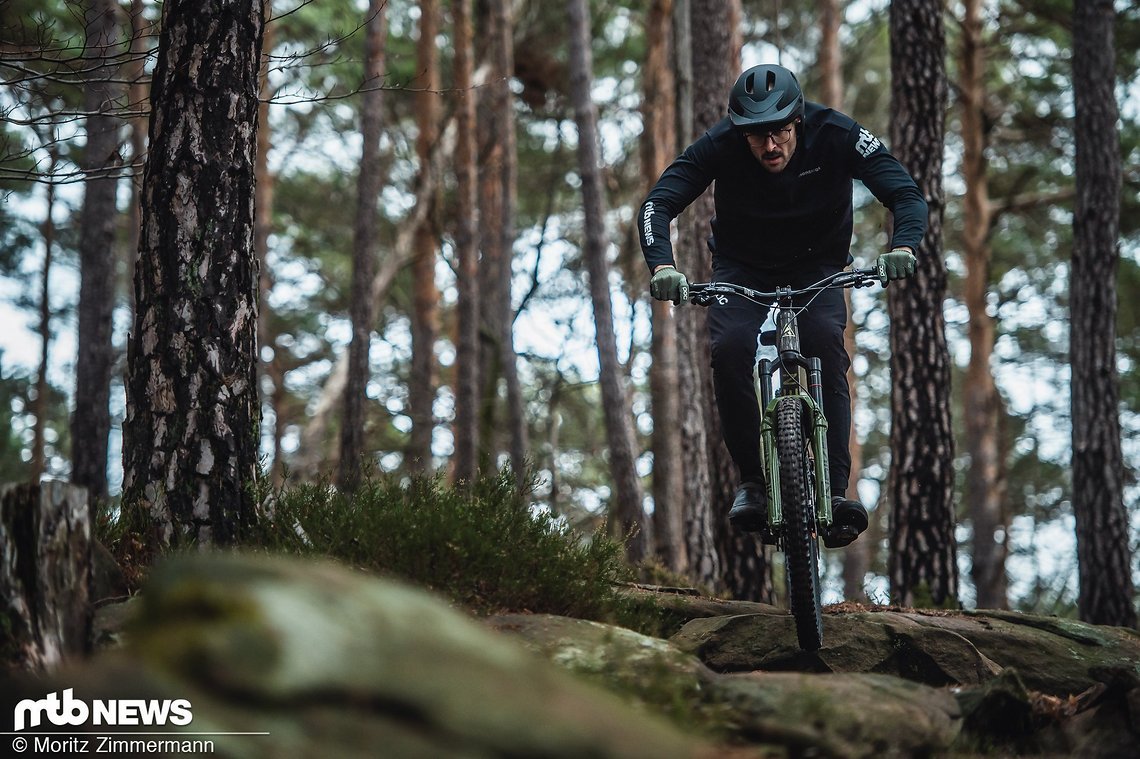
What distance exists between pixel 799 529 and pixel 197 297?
2.99 m

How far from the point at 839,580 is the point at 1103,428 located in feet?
68.8

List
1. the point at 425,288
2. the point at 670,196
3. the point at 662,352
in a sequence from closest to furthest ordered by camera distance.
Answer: the point at 670,196 → the point at 662,352 → the point at 425,288

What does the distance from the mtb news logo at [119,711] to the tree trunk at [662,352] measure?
12081 mm

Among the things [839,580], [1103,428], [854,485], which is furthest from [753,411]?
[839,580]

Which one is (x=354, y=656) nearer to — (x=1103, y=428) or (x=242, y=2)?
(x=242, y=2)

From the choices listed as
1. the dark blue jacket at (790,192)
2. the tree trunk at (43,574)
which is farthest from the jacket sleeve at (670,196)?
the tree trunk at (43,574)

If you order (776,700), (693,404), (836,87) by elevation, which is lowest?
(776,700)

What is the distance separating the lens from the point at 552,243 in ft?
80.8

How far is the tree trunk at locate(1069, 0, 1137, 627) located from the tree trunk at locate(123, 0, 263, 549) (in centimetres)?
831

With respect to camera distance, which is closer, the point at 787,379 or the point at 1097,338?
the point at 787,379

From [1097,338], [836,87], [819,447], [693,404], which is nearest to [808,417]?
[819,447]

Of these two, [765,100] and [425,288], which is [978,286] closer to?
[425,288]

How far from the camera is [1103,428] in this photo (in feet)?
35.9

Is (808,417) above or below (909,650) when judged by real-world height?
above
